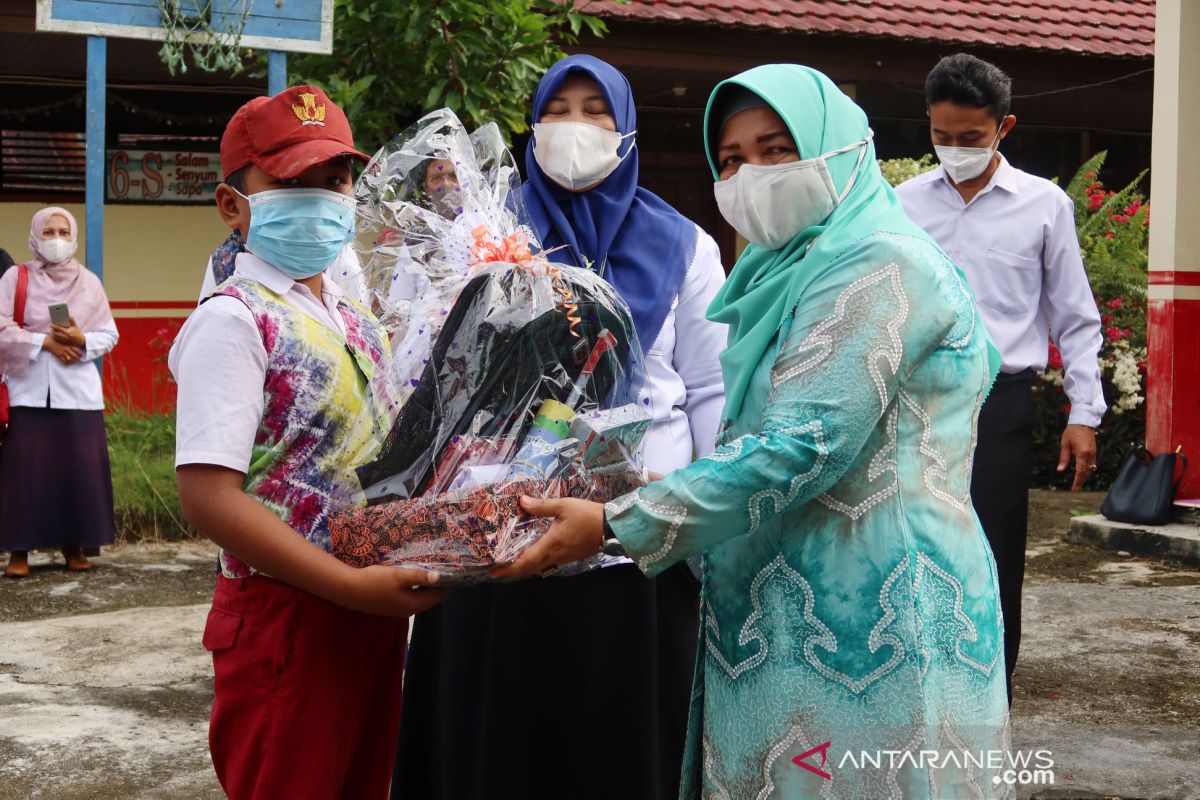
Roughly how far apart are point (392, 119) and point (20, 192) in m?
4.51

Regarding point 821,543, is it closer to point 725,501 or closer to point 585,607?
point 725,501

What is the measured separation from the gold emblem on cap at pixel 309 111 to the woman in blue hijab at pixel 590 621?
64cm

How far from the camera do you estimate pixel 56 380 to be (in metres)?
6.78

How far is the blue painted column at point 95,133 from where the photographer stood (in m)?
6.37

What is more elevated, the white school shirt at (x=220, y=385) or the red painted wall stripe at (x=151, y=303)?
the red painted wall stripe at (x=151, y=303)

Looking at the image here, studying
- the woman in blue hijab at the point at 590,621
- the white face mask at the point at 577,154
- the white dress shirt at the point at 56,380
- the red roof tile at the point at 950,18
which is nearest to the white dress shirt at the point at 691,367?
the woman in blue hijab at the point at 590,621

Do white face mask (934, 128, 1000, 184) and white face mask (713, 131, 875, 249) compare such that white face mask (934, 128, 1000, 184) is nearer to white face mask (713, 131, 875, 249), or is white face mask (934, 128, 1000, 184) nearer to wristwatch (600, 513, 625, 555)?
white face mask (713, 131, 875, 249)

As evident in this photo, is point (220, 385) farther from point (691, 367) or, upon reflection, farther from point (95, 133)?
point (95, 133)

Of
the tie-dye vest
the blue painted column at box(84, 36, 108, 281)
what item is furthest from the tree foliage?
the tie-dye vest

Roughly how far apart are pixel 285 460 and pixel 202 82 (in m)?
8.66

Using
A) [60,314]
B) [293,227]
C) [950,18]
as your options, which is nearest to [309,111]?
[293,227]

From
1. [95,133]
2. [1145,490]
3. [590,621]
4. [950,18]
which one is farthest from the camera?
[950,18]

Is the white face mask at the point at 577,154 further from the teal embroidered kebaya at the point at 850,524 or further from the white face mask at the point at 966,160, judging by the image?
the white face mask at the point at 966,160

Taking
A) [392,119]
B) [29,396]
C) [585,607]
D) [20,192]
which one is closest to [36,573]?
[29,396]
